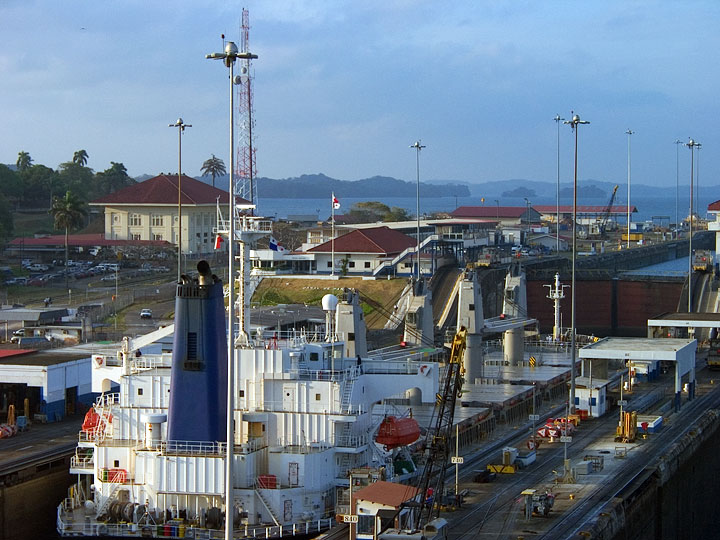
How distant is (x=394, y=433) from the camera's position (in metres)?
42.2

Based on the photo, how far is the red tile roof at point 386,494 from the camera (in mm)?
35594

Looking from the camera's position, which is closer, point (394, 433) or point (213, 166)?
point (394, 433)

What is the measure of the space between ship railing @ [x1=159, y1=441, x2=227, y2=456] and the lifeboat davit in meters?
6.43

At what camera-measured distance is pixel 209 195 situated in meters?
129

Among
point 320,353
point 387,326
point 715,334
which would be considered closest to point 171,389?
point 320,353

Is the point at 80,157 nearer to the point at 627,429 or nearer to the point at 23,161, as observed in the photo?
the point at 23,161

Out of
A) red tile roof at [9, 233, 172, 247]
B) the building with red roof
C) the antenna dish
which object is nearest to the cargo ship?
the antenna dish

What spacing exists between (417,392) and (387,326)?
33.2 m

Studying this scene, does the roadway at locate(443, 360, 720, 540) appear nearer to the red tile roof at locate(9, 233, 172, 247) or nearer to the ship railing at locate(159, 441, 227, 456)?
the ship railing at locate(159, 441, 227, 456)

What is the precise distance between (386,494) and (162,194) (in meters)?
94.7

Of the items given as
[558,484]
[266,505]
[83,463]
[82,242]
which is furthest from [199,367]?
[82,242]

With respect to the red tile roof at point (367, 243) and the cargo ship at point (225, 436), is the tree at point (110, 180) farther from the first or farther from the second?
the cargo ship at point (225, 436)

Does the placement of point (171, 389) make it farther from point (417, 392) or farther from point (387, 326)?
point (387, 326)

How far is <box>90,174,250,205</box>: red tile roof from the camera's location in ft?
411
